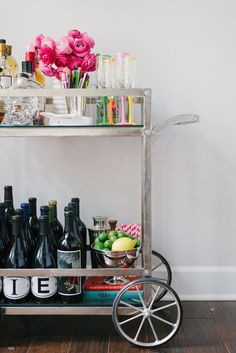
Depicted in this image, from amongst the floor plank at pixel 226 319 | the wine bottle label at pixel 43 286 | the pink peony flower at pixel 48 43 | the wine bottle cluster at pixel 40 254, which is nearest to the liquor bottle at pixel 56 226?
the wine bottle cluster at pixel 40 254

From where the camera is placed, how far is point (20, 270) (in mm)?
1531

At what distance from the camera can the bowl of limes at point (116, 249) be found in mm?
1603

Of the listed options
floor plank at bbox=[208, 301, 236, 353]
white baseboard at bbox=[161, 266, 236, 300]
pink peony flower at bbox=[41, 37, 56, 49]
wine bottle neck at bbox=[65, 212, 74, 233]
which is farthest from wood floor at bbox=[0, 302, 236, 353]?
pink peony flower at bbox=[41, 37, 56, 49]

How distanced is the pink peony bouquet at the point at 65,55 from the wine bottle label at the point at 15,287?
0.69 m

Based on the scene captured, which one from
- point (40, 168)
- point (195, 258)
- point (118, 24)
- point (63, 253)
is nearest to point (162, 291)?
point (195, 258)

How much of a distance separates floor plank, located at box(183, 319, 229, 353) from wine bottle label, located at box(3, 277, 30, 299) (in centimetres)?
57

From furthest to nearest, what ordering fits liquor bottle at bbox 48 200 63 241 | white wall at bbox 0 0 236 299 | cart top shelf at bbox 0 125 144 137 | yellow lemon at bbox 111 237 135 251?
white wall at bbox 0 0 236 299 → liquor bottle at bbox 48 200 63 241 → yellow lemon at bbox 111 237 135 251 → cart top shelf at bbox 0 125 144 137

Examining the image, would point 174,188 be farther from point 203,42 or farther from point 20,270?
point 20,270

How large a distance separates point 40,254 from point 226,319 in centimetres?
74

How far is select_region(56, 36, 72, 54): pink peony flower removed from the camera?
1.61 meters

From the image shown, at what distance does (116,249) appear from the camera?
1.61 metres

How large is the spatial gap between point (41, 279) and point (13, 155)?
1.97 feet

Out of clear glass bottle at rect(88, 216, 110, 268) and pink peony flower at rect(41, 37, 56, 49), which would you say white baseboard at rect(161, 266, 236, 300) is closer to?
clear glass bottle at rect(88, 216, 110, 268)

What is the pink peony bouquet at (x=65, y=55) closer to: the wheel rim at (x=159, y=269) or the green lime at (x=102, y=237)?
the green lime at (x=102, y=237)
